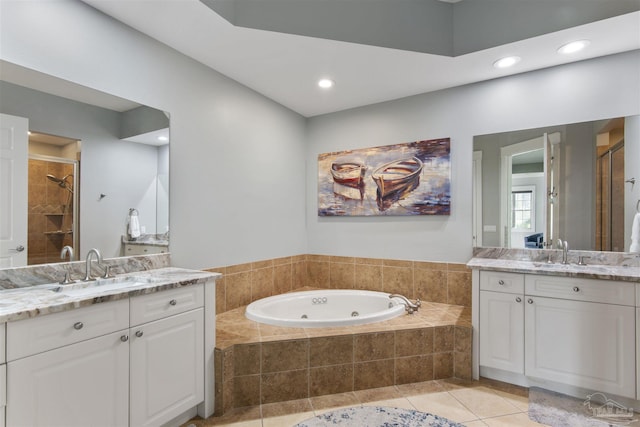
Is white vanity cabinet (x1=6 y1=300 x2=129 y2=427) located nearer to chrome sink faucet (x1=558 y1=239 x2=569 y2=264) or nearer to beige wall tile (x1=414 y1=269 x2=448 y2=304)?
beige wall tile (x1=414 y1=269 x2=448 y2=304)

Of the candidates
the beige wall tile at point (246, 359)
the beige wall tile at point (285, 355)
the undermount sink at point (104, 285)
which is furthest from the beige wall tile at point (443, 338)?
the undermount sink at point (104, 285)

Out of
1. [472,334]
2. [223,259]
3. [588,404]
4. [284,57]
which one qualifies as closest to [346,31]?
[284,57]

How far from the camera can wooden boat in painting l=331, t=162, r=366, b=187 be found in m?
3.62

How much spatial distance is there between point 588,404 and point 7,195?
12.0 feet

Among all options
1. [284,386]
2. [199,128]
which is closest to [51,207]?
[199,128]

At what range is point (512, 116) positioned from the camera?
2881mm

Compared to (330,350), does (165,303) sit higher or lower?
higher

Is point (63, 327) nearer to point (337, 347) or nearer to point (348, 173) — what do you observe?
point (337, 347)

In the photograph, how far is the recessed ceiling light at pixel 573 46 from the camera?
2.31 meters

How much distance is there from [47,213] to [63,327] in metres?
0.78

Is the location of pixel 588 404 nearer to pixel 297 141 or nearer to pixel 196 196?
pixel 196 196

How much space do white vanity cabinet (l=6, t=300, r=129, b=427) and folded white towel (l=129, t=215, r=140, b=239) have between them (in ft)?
2.39

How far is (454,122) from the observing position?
10.3 ft

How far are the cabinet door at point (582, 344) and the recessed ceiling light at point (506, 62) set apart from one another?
182 centimetres
